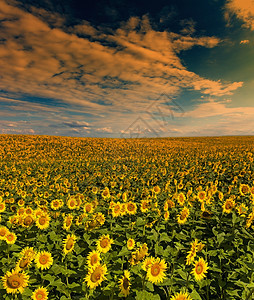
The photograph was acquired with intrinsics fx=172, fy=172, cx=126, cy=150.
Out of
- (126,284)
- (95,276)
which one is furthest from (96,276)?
(126,284)

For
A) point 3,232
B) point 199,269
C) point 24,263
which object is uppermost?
point 24,263

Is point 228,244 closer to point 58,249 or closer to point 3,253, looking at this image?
point 58,249

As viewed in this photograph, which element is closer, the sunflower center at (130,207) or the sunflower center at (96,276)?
the sunflower center at (96,276)

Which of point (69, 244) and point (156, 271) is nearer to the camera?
point (156, 271)

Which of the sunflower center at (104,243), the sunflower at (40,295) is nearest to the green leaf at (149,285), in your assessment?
the sunflower center at (104,243)

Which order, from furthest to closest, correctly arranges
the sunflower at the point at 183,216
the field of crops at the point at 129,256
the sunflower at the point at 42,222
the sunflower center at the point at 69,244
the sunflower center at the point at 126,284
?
the sunflower at the point at 42,222 → the sunflower at the point at 183,216 → the sunflower center at the point at 69,244 → the field of crops at the point at 129,256 → the sunflower center at the point at 126,284

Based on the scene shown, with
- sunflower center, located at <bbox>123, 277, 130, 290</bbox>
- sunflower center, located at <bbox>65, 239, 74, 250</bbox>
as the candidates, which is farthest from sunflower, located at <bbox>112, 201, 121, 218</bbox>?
sunflower center, located at <bbox>123, 277, 130, 290</bbox>

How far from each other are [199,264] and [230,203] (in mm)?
2135

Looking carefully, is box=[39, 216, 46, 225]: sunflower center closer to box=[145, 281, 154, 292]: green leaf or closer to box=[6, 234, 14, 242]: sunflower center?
box=[6, 234, 14, 242]: sunflower center

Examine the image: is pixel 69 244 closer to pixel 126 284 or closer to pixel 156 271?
pixel 126 284

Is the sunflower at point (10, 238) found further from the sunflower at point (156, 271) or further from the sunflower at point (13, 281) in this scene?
the sunflower at point (156, 271)

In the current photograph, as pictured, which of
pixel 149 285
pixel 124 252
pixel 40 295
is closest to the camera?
pixel 149 285

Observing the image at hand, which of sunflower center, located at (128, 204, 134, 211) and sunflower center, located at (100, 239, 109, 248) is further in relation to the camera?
sunflower center, located at (128, 204, 134, 211)

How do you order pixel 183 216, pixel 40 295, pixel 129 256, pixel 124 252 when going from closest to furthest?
pixel 40 295 → pixel 124 252 → pixel 129 256 → pixel 183 216
